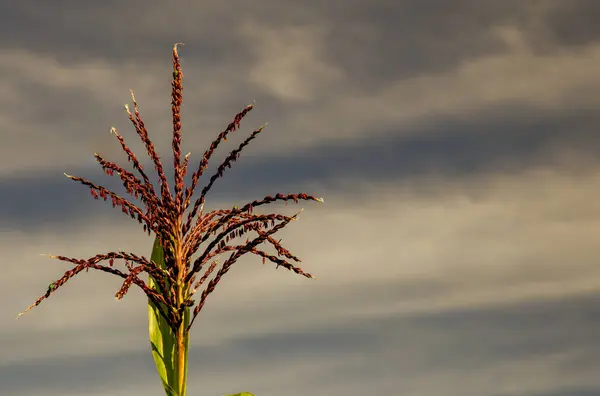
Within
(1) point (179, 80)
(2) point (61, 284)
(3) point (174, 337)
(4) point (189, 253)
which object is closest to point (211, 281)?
(4) point (189, 253)

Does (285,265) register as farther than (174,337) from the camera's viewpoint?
No

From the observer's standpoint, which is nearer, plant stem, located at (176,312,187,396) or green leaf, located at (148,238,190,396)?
plant stem, located at (176,312,187,396)

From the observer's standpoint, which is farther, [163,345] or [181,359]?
[163,345]

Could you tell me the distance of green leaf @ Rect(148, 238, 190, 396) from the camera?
8211 mm

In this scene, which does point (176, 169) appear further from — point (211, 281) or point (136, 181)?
point (211, 281)

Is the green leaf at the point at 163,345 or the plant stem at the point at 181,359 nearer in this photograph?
the plant stem at the point at 181,359

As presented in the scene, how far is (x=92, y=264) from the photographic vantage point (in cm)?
730

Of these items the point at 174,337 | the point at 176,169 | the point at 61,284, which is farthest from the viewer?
the point at 174,337

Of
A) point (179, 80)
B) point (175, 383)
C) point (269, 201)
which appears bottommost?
point (175, 383)

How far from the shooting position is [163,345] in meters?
8.61

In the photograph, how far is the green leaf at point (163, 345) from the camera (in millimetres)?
8211

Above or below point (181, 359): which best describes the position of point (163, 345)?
above

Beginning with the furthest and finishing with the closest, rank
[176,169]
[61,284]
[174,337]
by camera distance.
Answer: [174,337] < [176,169] < [61,284]

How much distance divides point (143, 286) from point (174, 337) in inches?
43.7
